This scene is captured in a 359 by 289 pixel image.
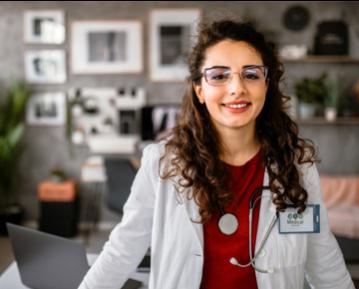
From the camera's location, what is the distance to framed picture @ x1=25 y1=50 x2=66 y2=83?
4.75 m

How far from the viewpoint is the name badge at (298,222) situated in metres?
1.25

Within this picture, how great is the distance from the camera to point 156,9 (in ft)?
15.2

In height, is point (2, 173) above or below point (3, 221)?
above

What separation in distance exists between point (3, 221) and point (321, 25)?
3701 millimetres

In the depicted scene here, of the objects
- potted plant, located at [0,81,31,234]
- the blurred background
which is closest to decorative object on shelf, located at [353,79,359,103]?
the blurred background

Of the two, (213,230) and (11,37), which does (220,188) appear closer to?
(213,230)

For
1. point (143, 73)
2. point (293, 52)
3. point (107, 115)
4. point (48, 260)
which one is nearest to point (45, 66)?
point (107, 115)

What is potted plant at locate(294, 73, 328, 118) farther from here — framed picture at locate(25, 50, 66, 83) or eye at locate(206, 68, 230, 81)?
eye at locate(206, 68, 230, 81)

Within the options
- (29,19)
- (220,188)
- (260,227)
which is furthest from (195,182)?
(29,19)

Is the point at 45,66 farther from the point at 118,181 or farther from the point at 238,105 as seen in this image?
the point at 238,105

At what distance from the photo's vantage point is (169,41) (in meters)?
4.71

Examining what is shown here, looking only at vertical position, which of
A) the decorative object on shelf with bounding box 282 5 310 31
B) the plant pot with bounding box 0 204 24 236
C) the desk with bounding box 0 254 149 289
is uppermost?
the decorative object on shelf with bounding box 282 5 310 31

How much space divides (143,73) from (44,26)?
1108 mm

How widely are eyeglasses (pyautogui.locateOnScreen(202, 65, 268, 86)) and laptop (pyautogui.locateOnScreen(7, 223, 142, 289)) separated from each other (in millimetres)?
593
